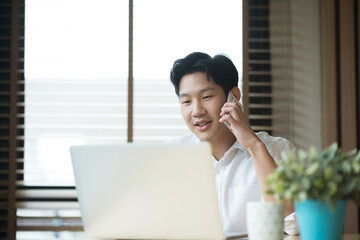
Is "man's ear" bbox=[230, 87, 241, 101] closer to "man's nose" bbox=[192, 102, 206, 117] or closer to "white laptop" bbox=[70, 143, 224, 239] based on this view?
"man's nose" bbox=[192, 102, 206, 117]

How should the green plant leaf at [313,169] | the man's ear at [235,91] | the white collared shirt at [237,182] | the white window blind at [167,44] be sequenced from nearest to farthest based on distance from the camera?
the green plant leaf at [313,169], the white collared shirt at [237,182], the man's ear at [235,91], the white window blind at [167,44]

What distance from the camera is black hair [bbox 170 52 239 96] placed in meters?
2.10

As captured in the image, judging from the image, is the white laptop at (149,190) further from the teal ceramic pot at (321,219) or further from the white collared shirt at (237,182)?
the white collared shirt at (237,182)

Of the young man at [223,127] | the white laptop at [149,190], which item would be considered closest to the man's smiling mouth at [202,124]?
the young man at [223,127]

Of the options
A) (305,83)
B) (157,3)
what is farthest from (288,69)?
(157,3)

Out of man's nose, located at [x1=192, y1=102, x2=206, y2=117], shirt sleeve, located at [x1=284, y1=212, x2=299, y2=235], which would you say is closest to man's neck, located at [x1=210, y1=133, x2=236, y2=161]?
man's nose, located at [x1=192, y1=102, x2=206, y2=117]

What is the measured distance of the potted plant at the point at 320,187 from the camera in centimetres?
99

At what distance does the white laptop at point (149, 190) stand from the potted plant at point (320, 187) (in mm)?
184

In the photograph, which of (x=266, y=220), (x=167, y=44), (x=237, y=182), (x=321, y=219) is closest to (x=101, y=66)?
(x=167, y=44)

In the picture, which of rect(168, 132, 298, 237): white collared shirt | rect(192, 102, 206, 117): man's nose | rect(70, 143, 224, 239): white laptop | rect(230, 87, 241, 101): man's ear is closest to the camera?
rect(70, 143, 224, 239): white laptop

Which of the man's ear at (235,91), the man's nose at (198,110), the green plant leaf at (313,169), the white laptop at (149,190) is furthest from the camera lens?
the man's ear at (235,91)

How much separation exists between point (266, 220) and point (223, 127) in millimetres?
981

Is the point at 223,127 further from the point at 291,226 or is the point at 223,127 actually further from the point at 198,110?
the point at 291,226

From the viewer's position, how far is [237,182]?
6.56ft
